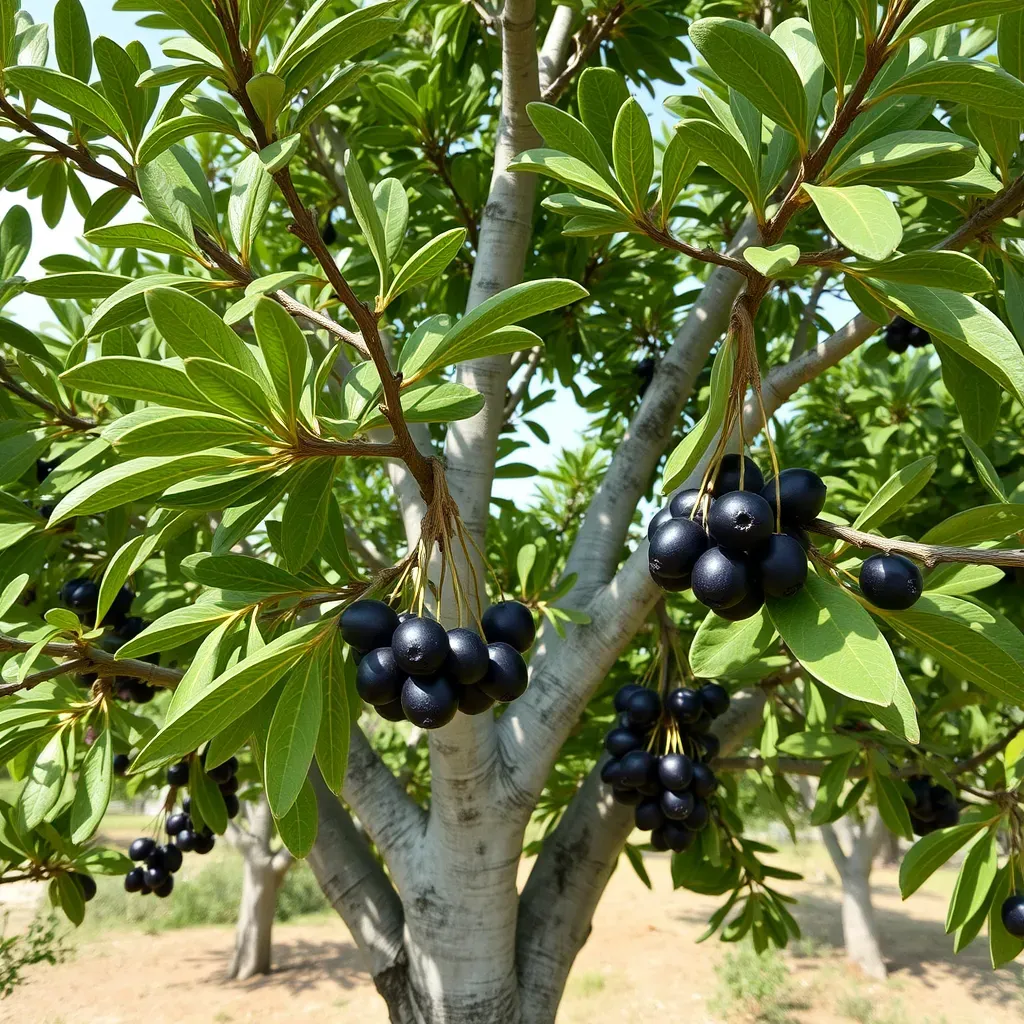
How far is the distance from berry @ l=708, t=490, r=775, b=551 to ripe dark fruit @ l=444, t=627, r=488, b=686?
0.36m

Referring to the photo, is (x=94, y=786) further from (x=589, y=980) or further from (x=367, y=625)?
(x=589, y=980)

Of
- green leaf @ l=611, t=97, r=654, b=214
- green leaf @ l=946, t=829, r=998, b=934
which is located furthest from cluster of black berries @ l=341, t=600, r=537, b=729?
green leaf @ l=946, t=829, r=998, b=934

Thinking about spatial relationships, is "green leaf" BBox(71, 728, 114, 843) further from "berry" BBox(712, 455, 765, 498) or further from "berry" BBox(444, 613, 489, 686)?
"berry" BBox(712, 455, 765, 498)

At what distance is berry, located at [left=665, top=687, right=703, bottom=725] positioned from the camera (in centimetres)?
215

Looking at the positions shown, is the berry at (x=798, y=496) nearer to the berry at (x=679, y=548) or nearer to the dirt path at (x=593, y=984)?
the berry at (x=679, y=548)

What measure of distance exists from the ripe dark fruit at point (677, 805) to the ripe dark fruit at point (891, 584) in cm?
136

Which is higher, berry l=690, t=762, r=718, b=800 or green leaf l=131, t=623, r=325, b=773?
green leaf l=131, t=623, r=325, b=773

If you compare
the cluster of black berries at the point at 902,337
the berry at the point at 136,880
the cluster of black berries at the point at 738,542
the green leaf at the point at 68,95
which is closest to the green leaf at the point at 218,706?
the cluster of black berries at the point at 738,542

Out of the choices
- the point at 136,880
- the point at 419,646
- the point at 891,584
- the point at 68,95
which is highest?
the point at 68,95

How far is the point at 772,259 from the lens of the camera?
0.73 meters

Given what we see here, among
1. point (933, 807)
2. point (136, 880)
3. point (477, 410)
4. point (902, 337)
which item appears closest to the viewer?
point (477, 410)

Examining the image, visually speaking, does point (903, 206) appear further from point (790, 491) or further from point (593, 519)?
point (790, 491)

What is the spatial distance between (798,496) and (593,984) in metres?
11.2

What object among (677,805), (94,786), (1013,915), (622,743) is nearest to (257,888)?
(622,743)
